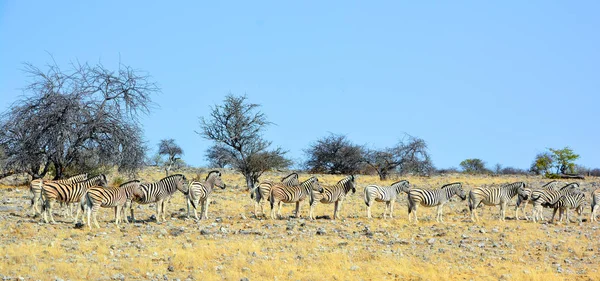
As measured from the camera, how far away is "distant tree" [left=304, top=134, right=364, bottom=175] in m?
51.5

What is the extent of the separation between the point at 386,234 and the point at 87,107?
599 inches

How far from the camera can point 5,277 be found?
14.1 meters

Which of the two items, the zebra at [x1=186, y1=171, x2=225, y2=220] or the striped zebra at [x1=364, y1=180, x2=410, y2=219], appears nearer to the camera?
the zebra at [x1=186, y1=171, x2=225, y2=220]

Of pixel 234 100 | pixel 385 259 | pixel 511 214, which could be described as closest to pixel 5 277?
pixel 385 259

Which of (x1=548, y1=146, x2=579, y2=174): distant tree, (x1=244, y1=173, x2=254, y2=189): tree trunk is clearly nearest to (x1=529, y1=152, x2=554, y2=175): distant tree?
(x1=548, y1=146, x2=579, y2=174): distant tree

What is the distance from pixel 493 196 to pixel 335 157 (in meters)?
29.2

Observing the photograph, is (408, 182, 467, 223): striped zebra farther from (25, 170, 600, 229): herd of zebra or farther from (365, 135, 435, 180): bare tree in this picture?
(365, 135, 435, 180): bare tree

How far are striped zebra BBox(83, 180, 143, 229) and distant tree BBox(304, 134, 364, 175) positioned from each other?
31.0 metres

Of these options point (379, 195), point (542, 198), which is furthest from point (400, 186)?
point (542, 198)

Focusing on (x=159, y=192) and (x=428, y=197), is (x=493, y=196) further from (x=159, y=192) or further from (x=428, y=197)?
(x=159, y=192)

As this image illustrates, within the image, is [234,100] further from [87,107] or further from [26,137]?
[26,137]

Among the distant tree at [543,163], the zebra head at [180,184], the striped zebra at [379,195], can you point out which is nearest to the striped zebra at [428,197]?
the striped zebra at [379,195]

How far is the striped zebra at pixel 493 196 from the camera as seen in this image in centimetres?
2351

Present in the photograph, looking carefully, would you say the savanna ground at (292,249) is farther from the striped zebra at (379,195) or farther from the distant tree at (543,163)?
the distant tree at (543,163)
